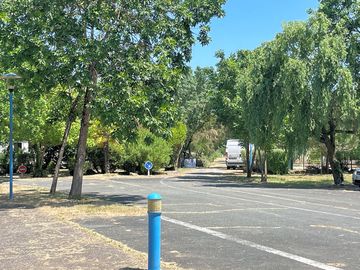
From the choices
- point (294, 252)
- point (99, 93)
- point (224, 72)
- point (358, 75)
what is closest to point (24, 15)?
point (99, 93)

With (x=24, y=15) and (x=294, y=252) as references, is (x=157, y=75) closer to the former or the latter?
(x=24, y=15)

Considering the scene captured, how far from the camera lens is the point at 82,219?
38.8 ft

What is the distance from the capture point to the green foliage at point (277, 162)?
44719 mm

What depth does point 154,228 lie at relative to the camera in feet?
20.6

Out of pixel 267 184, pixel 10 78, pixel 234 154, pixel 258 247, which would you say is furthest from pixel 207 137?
pixel 258 247

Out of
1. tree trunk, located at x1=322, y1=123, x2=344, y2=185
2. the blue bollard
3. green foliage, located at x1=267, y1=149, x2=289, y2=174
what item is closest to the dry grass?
the blue bollard

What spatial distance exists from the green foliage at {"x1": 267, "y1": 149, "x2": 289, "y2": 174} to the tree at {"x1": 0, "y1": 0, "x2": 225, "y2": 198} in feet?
96.7

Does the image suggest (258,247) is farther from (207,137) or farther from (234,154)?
(207,137)

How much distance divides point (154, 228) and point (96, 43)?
951cm

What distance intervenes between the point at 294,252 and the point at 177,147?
157ft

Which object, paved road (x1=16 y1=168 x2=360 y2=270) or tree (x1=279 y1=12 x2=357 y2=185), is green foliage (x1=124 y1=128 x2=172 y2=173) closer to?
tree (x1=279 y1=12 x2=357 y2=185)

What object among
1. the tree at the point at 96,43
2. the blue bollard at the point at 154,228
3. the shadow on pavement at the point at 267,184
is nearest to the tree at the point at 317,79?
the shadow on pavement at the point at 267,184

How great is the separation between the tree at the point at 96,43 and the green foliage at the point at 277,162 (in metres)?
29.5

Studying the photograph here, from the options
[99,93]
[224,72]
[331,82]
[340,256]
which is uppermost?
[224,72]
